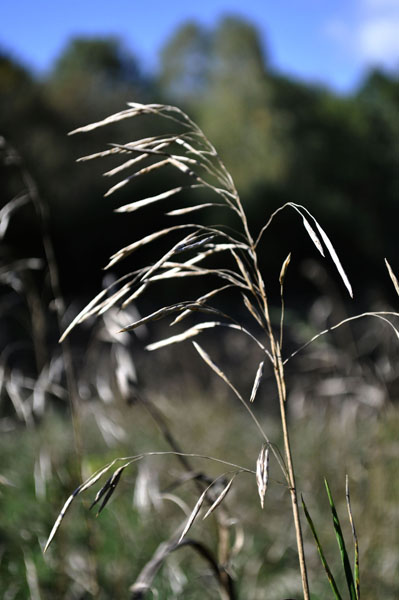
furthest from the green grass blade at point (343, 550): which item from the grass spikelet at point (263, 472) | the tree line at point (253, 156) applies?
the tree line at point (253, 156)

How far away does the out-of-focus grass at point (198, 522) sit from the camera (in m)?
1.84

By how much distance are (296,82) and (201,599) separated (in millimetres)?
12233

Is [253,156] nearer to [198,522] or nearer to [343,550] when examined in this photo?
[198,522]

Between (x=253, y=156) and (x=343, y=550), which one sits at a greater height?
(x=343, y=550)

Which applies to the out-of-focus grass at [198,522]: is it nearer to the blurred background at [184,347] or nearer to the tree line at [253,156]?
the blurred background at [184,347]

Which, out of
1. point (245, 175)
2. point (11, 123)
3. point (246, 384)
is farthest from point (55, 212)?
point (246, 384)

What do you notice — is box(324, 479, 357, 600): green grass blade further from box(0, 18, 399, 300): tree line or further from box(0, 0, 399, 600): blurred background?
box(0, 18, 399, 300): tree line

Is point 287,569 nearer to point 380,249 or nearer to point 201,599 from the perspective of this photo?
point 201,599

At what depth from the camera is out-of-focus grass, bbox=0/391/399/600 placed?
1.84 m

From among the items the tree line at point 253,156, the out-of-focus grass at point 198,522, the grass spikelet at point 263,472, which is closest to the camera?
the grass spikelet at point 263,472

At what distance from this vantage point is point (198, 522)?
2326 mm

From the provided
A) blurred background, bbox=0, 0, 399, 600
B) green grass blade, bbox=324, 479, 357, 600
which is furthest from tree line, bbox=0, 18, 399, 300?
green grass blade, bbox=324, 479, 357, 600

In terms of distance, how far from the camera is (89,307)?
76 centimetres

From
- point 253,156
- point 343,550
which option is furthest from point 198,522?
point 253,156
